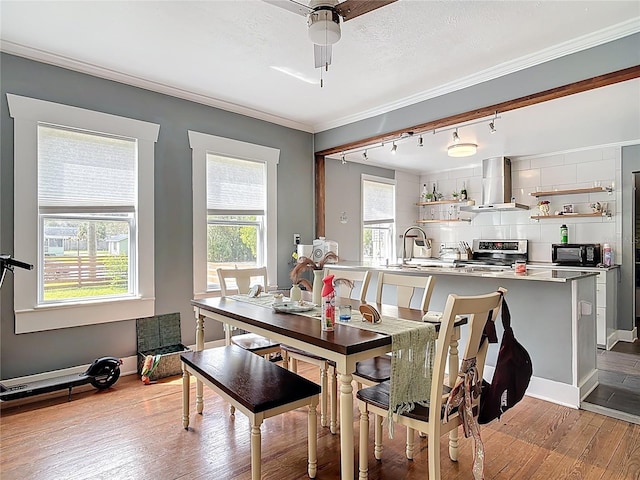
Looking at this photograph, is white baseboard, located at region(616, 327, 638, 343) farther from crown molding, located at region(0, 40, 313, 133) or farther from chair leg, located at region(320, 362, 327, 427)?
crown molding, located at region(0, 40, 313, 133)

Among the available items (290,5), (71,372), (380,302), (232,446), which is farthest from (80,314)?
(290,5)

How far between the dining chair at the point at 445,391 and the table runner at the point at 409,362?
44mm

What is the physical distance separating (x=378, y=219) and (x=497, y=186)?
6.09ft

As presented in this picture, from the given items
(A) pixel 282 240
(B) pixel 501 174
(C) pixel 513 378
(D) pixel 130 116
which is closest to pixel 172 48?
(D) pixel 130 116

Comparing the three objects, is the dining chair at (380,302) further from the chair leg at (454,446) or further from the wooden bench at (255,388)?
the chair leg at (454,446)

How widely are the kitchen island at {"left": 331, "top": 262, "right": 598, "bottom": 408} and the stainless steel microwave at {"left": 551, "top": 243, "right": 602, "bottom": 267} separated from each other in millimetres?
2010

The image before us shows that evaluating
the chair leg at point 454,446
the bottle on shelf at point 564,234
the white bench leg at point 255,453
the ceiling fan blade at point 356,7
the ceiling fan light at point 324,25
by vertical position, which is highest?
the ceiling fan blade at point 356,7

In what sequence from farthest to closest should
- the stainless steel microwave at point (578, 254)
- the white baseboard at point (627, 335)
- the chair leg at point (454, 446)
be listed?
the stainless steel microwave at point (578, 254) < the white baseboard at point (627, 335) < the chair leg at point (454, 446)

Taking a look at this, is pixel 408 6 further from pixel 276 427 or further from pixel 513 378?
pixel 276 427

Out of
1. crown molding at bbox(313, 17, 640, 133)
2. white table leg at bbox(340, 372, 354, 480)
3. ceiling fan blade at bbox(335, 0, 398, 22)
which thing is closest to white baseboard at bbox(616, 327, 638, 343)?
crown molding at bbox(313, 17, 640, 133)

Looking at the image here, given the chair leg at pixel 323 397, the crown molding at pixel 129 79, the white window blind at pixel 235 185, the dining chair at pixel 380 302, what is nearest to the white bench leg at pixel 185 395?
the chair leg at pixel 323 397

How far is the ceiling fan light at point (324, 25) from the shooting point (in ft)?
6.39

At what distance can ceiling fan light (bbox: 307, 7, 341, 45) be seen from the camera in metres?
1.95

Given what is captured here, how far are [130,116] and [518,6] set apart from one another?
3.20m
